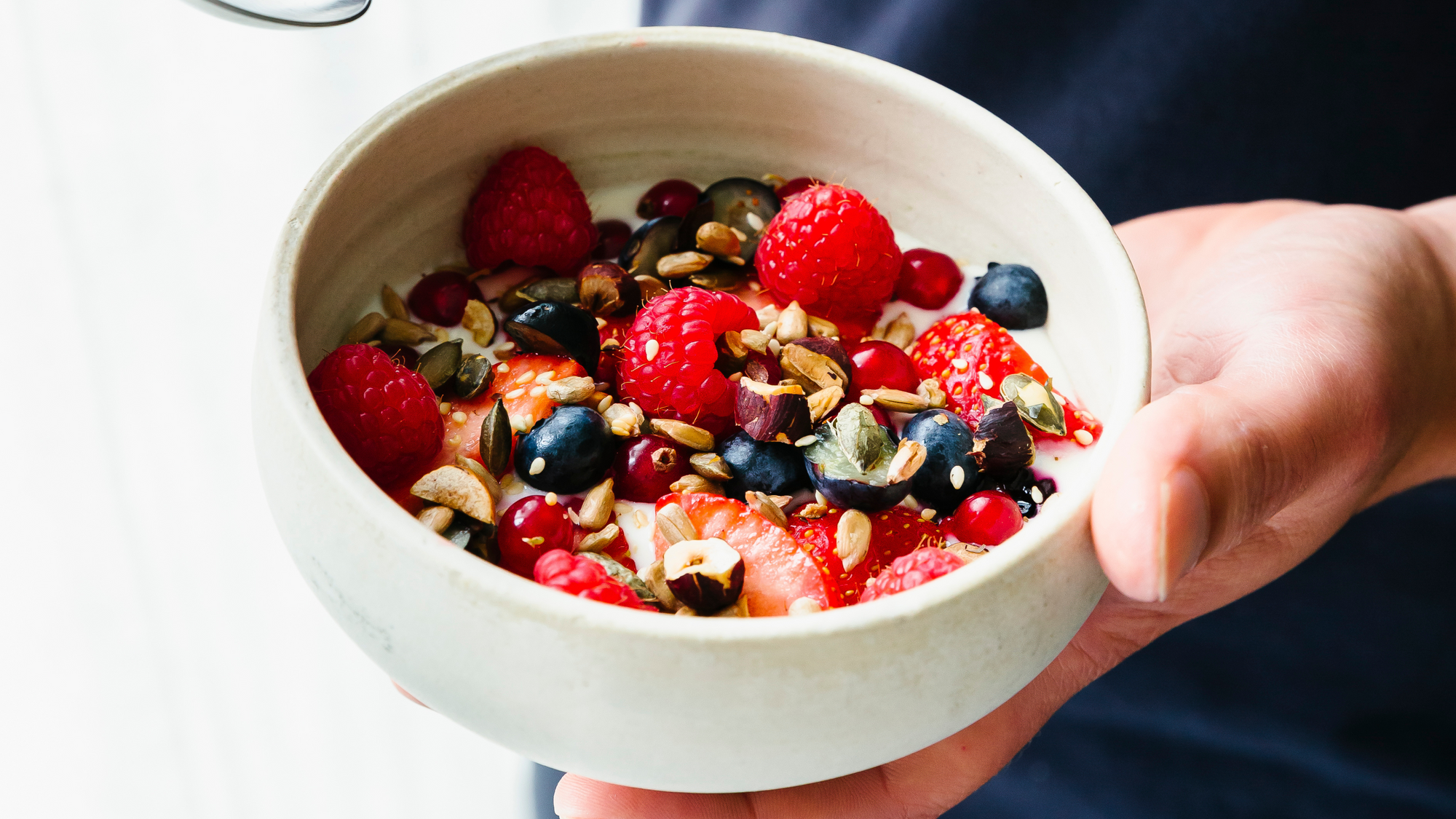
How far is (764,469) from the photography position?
76 centimetres

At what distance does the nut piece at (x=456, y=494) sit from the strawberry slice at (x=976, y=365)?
0.39m

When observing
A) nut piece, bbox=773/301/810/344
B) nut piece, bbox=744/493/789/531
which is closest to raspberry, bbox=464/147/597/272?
nut piece, bbox=773/301/810/344

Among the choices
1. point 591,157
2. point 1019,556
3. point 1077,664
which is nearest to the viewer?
point 1019,556

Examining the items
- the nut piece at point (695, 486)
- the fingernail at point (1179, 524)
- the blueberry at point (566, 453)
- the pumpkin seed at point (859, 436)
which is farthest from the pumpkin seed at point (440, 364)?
the fingernail at point (1179, 524)

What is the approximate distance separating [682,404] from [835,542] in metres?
0.16

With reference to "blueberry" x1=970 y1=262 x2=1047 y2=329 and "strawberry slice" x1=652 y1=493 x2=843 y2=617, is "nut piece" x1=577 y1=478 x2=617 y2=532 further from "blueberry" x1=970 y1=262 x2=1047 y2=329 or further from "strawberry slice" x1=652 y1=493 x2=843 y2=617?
"blueberry" x1=970 y1=262 x2=1047 y2=329

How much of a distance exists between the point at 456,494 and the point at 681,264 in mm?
309

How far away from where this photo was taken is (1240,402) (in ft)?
2.67

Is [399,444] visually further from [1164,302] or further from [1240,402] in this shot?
[1164,302]

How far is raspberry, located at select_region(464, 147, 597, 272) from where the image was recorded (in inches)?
34.7

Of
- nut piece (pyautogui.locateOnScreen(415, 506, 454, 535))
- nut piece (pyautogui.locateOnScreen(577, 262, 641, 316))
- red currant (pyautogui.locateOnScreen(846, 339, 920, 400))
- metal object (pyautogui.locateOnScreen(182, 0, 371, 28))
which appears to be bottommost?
nut piece (pyautogui.locateOnScreen(415, 506, 454, 535))

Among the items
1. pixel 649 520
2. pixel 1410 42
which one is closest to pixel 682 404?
pixel 649 520

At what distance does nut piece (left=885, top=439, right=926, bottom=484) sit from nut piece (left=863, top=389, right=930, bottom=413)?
0.18 feet

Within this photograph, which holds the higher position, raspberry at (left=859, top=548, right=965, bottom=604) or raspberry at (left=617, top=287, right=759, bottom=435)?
raspberry at (left=617, top=287, right=759, bottom=435)
